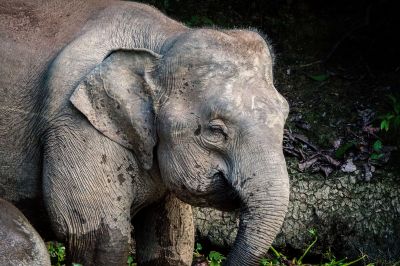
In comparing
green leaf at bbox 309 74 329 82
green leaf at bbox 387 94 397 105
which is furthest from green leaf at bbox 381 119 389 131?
green leaf at bbox 309 74 329 82

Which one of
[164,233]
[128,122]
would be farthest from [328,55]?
[128,122]

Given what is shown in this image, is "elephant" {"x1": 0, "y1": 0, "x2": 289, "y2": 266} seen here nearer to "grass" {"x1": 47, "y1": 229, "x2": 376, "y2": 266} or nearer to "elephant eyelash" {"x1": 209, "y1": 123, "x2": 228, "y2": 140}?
"elephant eyelash" {"x1": 209, "y1": 123, "x2": 228, "y2": 140}

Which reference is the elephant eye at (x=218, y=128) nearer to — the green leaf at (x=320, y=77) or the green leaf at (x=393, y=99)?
the green leaf at (x=393, y=99)

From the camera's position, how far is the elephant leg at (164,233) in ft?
22.2

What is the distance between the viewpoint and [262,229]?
18.5 ft

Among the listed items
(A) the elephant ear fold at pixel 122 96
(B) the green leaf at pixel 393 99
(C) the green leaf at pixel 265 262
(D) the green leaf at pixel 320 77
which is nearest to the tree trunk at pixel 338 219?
(C) the green leaf at pixel 265 262

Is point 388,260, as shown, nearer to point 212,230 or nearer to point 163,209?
point 212,230

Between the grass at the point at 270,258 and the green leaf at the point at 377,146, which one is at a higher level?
the green leaf at the point at 377,146

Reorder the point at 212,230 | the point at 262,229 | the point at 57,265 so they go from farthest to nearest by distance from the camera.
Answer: the point at 212,230 → the point at 57,265 → the point at 262,229

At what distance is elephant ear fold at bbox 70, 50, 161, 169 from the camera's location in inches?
238

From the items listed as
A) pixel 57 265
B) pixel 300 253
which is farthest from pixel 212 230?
pixel 57 265

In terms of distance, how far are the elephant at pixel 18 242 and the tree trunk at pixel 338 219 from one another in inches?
89.9

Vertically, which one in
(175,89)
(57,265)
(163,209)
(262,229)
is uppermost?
(175,89)

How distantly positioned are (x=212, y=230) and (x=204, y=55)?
244 cm
